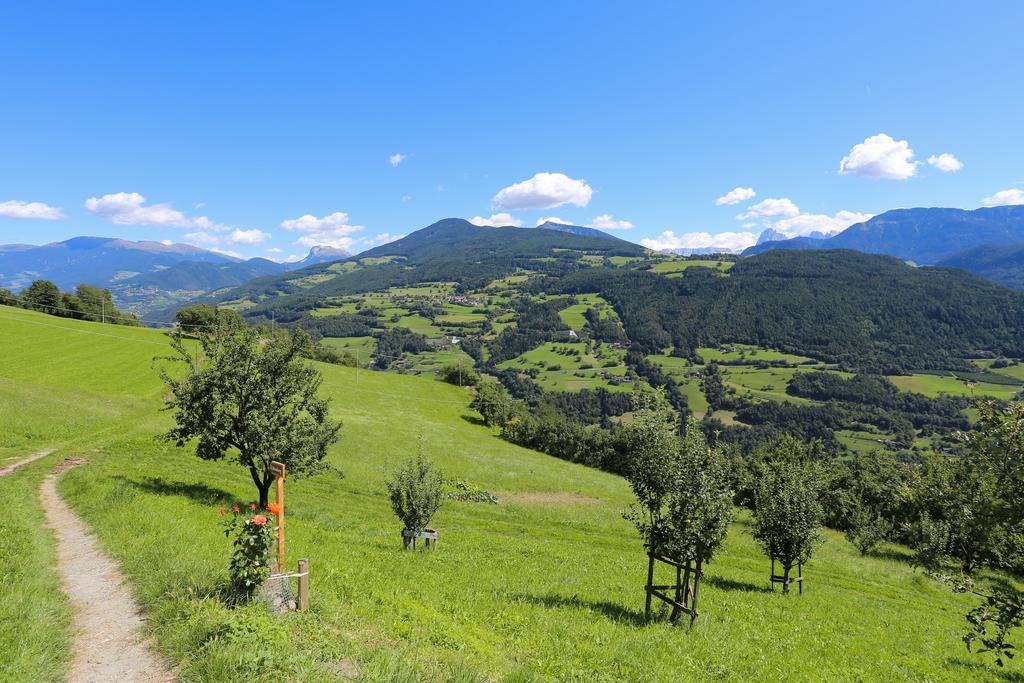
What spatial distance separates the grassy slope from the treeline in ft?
259

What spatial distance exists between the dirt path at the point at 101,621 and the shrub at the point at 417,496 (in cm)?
1226

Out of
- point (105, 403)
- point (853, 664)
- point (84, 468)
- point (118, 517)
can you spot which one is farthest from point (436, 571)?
point (105, 403)

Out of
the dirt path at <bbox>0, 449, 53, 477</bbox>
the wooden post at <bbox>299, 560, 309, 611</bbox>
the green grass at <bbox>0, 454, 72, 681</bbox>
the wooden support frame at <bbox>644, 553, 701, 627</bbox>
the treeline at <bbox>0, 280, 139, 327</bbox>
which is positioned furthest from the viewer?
the treeline at <bbox>0, 280, 139, 327</bbox>

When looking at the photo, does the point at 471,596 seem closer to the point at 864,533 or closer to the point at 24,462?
the point at 24,462

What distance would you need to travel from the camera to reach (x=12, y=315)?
86.2 meters

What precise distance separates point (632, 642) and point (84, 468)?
32985mm

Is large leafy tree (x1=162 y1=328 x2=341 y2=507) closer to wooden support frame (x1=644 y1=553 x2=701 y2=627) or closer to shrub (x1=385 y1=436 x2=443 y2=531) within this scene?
shrub (x1=385 y1=436 x2=443 y2=531)

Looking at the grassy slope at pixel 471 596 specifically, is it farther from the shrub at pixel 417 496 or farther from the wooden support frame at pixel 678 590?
the shrub at pixel 417 496

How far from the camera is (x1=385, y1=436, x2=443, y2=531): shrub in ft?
82.0

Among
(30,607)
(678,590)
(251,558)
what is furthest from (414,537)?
(30,607)

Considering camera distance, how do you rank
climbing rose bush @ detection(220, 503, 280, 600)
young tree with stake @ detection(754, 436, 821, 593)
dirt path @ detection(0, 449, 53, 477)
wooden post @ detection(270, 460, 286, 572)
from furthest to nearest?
dirt path @ detection(0, 449, 53, 477) → young tree with stake @ detection(754, 436, 821, 593) → wooden post @ detection(270, 460, 286, 572) → climbing rose bush @ detection(220, 503, 280, 600)

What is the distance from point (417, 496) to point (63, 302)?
427ft

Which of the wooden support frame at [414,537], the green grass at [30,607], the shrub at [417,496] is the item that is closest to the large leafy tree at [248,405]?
the shrub at [417,496]

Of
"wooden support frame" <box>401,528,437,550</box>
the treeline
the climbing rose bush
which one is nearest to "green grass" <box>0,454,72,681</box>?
the climbing rose bush
